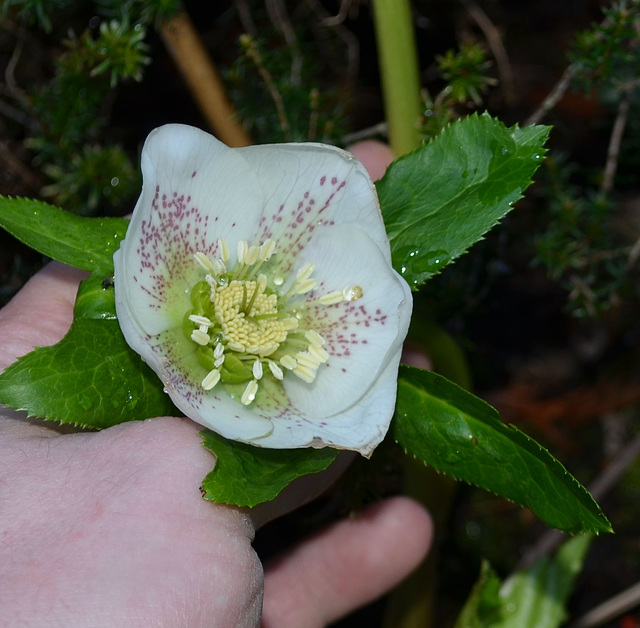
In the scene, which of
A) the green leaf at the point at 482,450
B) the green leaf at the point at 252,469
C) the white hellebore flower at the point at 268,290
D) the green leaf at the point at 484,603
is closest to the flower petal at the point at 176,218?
the white hellebore flower at the point at 268,290

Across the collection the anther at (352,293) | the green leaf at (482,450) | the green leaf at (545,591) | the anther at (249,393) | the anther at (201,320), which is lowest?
the green leaf at (545,591)

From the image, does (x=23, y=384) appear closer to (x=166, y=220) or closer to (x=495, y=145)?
(x=166, y=220)

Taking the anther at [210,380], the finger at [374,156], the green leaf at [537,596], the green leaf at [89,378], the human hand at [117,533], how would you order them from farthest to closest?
the green leaf at [537,596] → the finger at [374,156] → the anther at [210,380] → the green leaf at [89,378] → the human hand at [117,533]

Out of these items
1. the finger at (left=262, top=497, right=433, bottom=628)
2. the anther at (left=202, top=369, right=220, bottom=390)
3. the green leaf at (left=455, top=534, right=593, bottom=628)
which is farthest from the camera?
the green leaf at (left=455, top=534, right=593, bottom=628)

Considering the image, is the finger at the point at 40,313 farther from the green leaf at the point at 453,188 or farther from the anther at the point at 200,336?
the green leaf at the point at 453,188

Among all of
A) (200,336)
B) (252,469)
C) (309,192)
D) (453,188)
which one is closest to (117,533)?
(252,469)

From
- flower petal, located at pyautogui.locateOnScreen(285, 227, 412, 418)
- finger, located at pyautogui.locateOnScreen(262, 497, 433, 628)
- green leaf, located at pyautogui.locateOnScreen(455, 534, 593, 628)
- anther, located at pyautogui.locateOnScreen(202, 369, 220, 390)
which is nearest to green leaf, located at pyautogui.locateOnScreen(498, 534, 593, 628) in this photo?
green leaf, located at pyautogui.locateOnScreen(455, 534, 593, 628)

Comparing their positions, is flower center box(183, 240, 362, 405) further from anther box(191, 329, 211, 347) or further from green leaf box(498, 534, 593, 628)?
green leaf box(498, 534, 593, 628)

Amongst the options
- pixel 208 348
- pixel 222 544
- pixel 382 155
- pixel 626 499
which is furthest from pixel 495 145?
pixel 626 499
